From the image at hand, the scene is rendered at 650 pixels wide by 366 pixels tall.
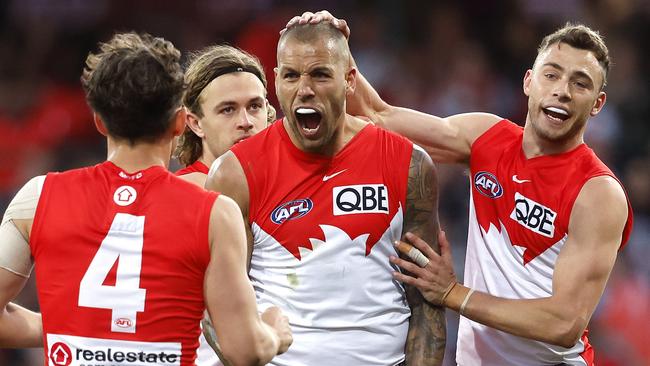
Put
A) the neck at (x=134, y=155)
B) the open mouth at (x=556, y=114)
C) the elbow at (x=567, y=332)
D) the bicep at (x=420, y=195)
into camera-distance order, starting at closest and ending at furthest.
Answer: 1. the neck at (x=134, y=155)
2. the bicep at (x=420, y=195)
3. the elbow at (x=567, y=332)
4. the open mouth at (x=556, y=114)

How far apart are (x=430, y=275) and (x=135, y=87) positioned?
1740mm

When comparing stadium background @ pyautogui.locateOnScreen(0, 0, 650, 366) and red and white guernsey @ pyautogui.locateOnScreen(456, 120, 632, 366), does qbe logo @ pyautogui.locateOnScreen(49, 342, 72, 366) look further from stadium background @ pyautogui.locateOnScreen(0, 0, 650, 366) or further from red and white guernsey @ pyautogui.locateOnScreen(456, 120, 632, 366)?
stadium background @ pyautogui.locateOnScreen(0, 0, 650, 366)

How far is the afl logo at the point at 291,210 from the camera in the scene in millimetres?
4441

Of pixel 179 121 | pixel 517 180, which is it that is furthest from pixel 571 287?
pixel 179 121

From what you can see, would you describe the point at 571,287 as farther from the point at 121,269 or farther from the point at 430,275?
the point at 121,269

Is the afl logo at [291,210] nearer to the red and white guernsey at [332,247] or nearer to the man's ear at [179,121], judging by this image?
the red and white guernsey at [332,247]

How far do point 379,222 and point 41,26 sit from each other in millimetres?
7909

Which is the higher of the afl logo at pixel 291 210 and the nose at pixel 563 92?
the nose at pixel 563 92

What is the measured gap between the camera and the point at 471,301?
476 centimetres

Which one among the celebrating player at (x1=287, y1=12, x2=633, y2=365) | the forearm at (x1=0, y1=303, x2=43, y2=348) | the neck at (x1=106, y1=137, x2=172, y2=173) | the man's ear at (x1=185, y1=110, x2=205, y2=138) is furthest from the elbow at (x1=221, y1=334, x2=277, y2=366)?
the man's ear at (x1=185, y1=110, x2=205, y2=138)

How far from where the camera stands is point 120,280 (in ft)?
11.3

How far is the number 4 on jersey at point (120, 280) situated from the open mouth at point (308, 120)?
119 centimetres

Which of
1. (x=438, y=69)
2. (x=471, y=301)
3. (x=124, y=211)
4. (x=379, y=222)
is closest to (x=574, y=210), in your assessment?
(x=471, y=301)

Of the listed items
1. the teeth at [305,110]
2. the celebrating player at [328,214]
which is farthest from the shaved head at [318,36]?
the teeth at [305,110]
